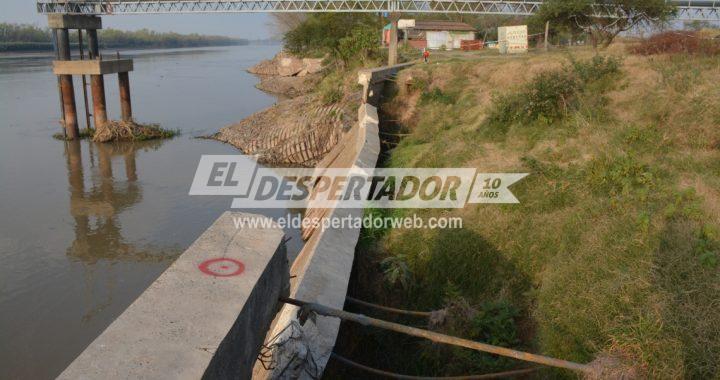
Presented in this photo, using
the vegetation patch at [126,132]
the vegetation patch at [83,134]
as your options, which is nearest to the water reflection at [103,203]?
the vegetation patch at [126,132]

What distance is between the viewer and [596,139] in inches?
328

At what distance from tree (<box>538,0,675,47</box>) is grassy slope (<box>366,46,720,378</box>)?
10173 millimetres

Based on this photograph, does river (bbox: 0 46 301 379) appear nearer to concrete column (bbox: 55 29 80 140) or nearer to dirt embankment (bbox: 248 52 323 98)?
concrete column (bbox: 55 29 80 140)

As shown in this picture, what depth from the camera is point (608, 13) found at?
2095 cm

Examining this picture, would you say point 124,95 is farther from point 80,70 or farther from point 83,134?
point 83,134

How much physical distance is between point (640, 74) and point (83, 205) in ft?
45.2

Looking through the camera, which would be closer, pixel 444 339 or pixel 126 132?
pixel 444 339

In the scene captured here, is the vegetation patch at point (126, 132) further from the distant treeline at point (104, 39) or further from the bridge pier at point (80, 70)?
the distant treeline at point (104, 39)

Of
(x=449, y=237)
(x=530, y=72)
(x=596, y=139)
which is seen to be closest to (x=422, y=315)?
(x=449, y=237)

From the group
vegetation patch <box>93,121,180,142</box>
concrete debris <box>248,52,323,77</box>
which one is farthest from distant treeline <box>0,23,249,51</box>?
vegetation patch <box>93,121,180,142</box>

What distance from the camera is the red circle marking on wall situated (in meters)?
3.29

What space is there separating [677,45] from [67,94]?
2092 centimetres

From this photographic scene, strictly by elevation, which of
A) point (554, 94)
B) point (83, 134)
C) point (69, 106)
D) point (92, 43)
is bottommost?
point (83, 134)

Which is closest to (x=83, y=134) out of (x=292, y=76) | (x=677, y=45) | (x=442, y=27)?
(x=677, y=45)
